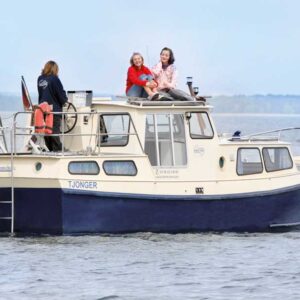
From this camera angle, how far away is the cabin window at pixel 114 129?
87.6 feet

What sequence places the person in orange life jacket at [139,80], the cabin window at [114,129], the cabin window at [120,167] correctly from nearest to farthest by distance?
the cabin window at [120,167]
the cabin window at [114,129]
the person in orange life jacket at [139,80]

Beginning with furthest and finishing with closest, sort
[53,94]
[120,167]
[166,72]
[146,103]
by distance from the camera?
[166,72]
[53,94]
[146,103]
[120,167]

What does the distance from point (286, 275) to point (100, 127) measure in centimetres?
574

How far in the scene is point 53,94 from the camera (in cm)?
2669

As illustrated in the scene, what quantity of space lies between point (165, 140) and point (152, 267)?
4.30 metres

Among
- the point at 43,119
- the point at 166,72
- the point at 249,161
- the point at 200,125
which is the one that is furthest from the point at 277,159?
the point at 43,119

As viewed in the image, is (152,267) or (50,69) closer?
(152,267)

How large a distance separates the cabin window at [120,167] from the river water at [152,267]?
45.9 inches

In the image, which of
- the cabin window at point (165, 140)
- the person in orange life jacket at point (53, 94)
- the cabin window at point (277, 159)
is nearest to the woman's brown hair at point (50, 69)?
the person in orange life jacket at point (53, 94)

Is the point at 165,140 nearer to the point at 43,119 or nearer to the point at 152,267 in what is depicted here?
the point at 43,119

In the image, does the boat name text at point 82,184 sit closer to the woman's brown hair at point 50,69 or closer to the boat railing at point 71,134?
the boat railing at point 71,134

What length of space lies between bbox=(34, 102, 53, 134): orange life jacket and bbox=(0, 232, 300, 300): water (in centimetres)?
215

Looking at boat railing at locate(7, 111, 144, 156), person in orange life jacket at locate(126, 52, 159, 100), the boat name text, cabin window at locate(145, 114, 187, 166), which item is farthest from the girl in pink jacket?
the boat name text

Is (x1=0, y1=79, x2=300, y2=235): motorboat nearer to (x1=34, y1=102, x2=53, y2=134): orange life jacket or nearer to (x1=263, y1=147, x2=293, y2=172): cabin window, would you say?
(x1=263, y1=147, x2=293, y2=172): cabin window
